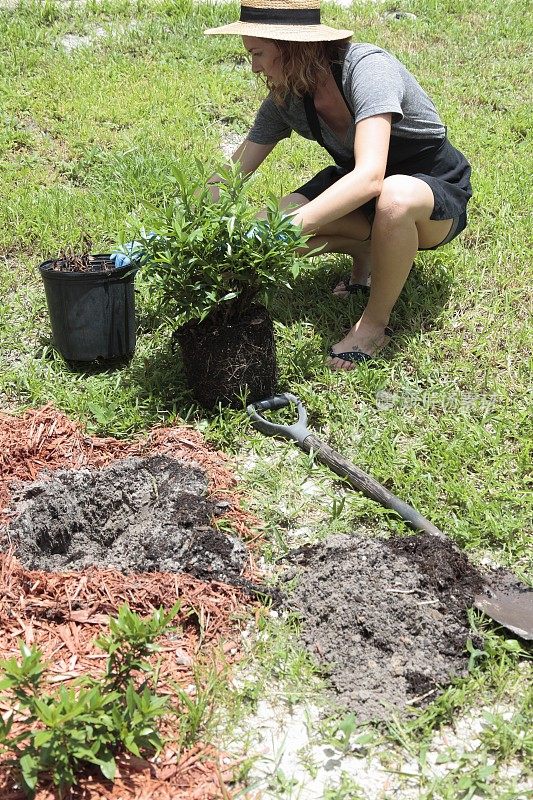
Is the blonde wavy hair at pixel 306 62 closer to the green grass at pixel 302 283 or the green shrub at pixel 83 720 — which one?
the green grass at pixel 302 283

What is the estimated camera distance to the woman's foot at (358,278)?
4.14 meters

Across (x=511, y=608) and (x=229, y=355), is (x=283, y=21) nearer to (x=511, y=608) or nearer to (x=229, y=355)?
(x=229, y=355)

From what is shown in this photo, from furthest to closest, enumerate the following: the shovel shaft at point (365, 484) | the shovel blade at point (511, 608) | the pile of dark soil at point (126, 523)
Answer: the shovel shaft at point (365, 484) → the pile of dark soil at point (126, 523) → the shovel blade at point (511, 608)

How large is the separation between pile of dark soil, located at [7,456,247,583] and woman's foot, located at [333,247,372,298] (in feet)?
5.41

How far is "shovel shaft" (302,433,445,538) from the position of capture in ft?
8.86

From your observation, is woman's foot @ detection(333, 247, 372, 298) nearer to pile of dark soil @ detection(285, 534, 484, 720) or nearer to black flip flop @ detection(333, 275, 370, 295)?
black flip flop @ detection(333, 275, 370, 295)

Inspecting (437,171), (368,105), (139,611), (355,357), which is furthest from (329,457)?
(437,171)

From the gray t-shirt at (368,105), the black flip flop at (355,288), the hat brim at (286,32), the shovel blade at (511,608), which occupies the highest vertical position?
the hat brim at (286,32)

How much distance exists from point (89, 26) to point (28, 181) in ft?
8.87

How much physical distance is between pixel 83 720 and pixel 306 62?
270cm

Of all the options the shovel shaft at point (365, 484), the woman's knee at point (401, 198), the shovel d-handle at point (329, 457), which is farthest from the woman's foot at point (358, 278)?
the shovel shaft at point (365, 484)

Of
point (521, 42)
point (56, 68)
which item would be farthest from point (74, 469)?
point (521, 42)

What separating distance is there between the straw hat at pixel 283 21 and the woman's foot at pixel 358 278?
1146mm

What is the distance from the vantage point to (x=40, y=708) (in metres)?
1.70
